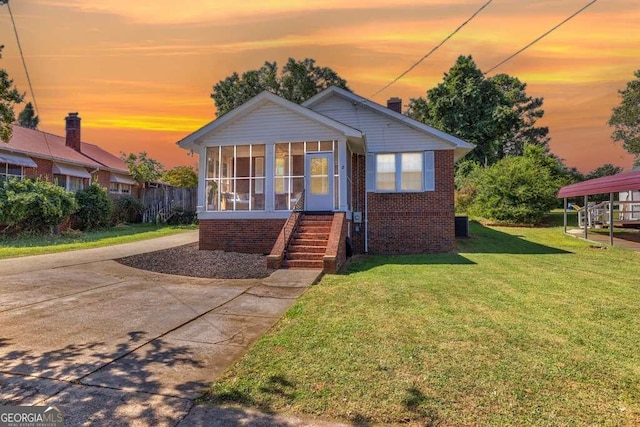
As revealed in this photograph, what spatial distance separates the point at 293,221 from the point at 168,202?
59.1 ft

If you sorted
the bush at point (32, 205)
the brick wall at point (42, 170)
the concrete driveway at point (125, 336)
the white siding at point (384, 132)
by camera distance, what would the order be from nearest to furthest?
the concrete driveway at point (125, 336) → the white siding at point (384, 132) → the bush at point (32, 205) → the brick wall at point (42, 170)

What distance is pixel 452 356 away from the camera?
3.96 meters

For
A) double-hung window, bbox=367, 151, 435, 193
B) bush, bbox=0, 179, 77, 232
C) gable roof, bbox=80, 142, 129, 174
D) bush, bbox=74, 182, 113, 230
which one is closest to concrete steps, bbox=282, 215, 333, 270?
double-hung window, bbox=367, 151, 435, 193

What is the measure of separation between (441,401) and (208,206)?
1135 cm

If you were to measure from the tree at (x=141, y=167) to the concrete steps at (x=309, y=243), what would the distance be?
22.5 metres

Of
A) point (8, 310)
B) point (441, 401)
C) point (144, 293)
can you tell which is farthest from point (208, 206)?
point (441, 401)

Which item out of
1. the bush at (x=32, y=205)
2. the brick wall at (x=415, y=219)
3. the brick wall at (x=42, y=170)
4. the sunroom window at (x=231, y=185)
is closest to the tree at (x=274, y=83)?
the brick wall at (x=42, y=170)

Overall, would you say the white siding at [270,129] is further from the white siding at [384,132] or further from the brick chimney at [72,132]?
the brick chimney at [72,132]

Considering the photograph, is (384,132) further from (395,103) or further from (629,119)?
(629,119)

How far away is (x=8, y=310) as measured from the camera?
565cm

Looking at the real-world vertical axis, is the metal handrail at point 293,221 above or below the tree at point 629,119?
below

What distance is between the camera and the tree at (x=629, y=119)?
112ft

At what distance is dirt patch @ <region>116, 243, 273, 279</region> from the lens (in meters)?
9.16

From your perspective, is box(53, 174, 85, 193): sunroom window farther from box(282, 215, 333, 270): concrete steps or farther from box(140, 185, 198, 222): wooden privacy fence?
box(282, 215, 333, 270): concrete steps
